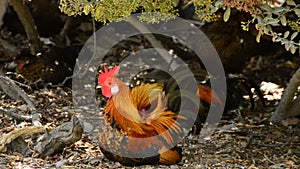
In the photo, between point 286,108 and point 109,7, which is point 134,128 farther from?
point 286,108

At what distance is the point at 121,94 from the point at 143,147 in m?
0.29

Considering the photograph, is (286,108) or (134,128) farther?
(286,108)

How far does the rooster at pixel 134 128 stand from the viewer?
2768 millimetres

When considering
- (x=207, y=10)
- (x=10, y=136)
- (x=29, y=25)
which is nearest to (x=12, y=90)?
(x=29, y=25)

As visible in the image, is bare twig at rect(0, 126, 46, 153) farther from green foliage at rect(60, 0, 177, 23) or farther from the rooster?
green foliage at rect(60, 0, 177, 23)

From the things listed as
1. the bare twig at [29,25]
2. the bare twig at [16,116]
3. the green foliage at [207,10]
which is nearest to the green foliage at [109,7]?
the green foliage at [207,10]

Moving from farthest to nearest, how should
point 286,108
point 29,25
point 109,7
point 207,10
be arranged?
point 29,25, point 286,108, point 207,10, point 109,7

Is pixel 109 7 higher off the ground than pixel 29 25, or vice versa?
pixel 109 7

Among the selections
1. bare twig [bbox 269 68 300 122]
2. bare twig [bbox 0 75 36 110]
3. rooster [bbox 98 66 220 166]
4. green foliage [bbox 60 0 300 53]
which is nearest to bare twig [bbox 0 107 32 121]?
bare twig [bbox 0 75 36 110]

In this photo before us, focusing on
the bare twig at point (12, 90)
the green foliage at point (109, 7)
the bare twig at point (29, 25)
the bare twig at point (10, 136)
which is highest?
the green foliage at point (109, 7)

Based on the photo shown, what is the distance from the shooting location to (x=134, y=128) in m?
2.77

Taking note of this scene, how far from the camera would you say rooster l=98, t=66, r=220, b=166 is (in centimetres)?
277

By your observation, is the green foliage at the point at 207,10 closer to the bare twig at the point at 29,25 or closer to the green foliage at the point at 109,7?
the green foliage at the point at 109,7

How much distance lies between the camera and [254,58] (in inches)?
193
